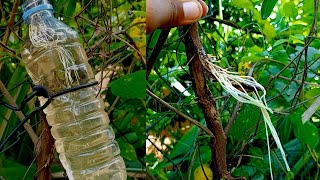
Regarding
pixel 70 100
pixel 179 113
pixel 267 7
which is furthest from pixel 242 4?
pixel 70 100

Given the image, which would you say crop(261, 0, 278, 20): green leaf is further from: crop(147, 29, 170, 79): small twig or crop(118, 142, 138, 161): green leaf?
crop(118, 142, 138, 161): green leaf

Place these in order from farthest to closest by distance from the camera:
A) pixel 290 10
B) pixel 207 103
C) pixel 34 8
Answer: pixel 290 10 < pixel 207 103 < pixel 34 8

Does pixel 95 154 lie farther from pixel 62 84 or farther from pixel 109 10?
pixel 109 10

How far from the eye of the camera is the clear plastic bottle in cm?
72

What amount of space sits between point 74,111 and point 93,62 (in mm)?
99

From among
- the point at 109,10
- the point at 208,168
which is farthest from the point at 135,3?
the point at 208,168

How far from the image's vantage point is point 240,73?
2.84 ft

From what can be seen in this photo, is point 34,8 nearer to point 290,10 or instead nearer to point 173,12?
point 173,12

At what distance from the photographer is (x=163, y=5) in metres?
0.75

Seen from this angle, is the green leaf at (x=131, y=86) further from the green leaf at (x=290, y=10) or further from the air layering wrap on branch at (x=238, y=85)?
the green leaf at (x=290, y=10)

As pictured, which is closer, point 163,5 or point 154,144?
point 163,5

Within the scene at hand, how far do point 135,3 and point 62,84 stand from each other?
16cm

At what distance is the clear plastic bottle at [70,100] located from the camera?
717 mm

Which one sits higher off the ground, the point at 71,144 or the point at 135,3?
the point at 135,3
